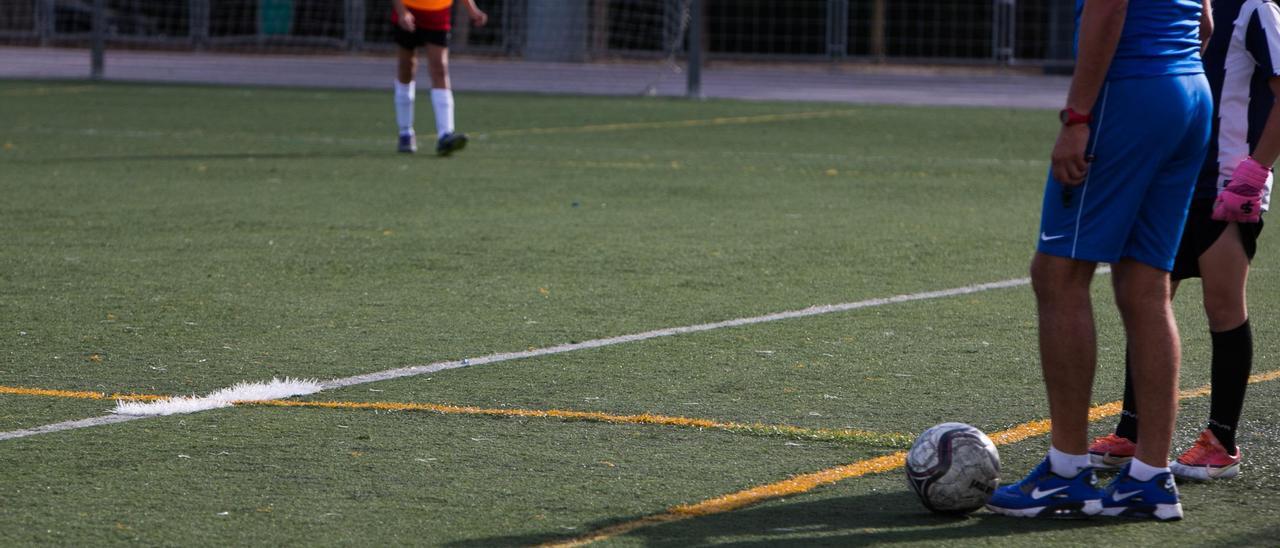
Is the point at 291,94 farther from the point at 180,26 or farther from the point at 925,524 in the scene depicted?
the point at 925,524

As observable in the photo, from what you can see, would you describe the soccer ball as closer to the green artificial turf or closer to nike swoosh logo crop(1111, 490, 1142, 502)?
the green artificial turf

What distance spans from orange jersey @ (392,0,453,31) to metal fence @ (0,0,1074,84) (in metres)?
11.3

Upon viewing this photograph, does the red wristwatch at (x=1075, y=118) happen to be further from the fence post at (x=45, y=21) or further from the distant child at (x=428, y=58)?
the fence post at (x=45, y=21)

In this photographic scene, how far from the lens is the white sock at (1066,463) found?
4609 millimetres

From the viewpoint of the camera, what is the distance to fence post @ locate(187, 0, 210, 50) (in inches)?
1244

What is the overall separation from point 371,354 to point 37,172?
750 centimetres

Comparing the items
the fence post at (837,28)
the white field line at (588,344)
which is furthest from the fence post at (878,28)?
the white field line at (588,344)

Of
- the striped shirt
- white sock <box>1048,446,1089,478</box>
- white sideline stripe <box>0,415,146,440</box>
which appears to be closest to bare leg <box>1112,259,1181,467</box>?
white sock <box>1048,446,1089,478</box>

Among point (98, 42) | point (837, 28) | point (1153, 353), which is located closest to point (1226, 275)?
point (1153, 353)

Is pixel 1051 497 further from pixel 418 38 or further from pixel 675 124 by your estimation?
pixel 675 124

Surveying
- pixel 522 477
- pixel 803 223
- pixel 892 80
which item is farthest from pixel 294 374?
pixel 892 80

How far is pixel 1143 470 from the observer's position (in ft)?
15.1

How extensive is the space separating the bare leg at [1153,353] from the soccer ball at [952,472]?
0.36 m

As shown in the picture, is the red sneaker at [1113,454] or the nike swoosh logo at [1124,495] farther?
the red sneaker at [1113,454]
